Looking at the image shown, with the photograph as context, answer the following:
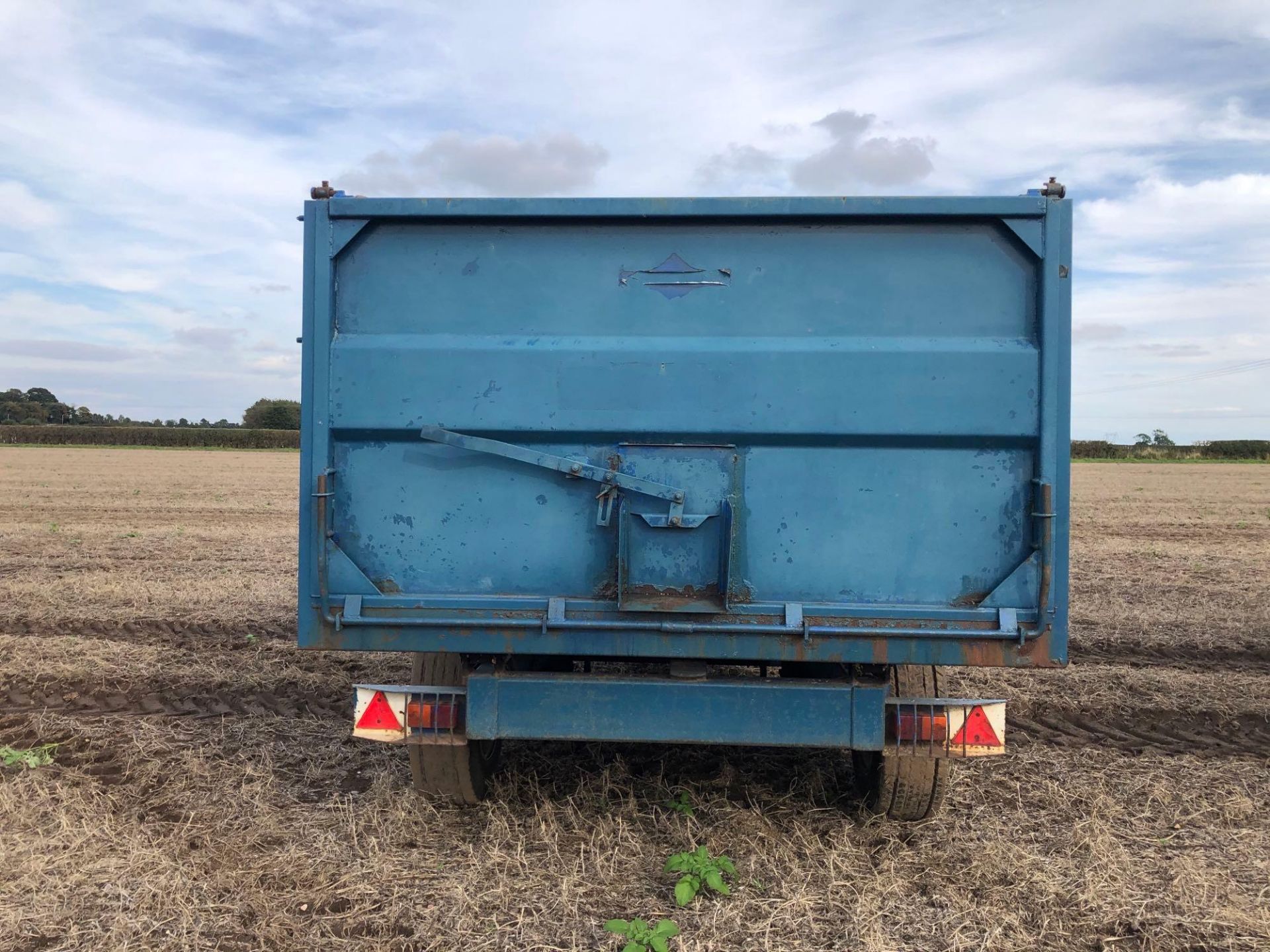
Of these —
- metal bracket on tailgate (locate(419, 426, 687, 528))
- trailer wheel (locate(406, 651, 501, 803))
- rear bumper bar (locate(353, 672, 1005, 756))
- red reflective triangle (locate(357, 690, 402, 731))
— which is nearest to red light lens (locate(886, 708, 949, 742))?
rear bumper bar (locate(353, 672, 1005, 756))


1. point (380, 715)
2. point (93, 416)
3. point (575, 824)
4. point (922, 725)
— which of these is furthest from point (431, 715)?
point (93, 416)

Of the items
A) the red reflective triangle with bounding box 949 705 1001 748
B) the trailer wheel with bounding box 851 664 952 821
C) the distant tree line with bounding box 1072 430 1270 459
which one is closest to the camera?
the red reflective triangle with bounding box 949 705 1001 748

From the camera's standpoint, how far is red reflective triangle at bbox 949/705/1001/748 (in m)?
3.44

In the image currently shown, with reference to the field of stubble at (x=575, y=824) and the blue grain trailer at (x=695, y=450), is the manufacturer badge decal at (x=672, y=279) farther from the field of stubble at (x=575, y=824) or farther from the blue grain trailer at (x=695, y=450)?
the field of stubble at (x=575, y=824)

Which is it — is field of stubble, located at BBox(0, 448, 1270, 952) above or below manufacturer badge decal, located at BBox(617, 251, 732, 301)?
below

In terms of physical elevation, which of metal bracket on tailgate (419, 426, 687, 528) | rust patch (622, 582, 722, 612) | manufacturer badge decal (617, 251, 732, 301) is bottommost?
rust patch (622, 582, 722, 612)

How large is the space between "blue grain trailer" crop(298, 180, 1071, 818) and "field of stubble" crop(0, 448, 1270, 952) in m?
0.57

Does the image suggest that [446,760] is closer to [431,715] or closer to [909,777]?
[431,715]

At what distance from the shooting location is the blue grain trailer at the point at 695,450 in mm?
3334

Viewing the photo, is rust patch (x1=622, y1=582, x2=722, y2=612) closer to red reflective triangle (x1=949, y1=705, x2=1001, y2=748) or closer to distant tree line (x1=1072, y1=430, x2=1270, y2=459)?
red reflective triangle (x1=949, y1=705, x2=1001, y2=748)

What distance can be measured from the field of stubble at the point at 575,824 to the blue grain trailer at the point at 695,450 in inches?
22.3

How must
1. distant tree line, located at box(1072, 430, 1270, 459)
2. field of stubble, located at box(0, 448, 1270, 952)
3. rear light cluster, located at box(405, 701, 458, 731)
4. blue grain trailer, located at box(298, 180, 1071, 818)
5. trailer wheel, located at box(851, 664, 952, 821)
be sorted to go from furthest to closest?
distant tree line, located at box(1072, 430, 1270, 459) → trailer wheel, located at box(851, 664, 952, 821) → rear light cluster, located at box(405, 701, 458, 731) → blue grain trailer, located at box(298, 180, 1071, 818) → field of stubble, located at box(0, 448, 1270, 952)

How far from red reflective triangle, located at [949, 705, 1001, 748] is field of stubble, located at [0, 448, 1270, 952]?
0.53m

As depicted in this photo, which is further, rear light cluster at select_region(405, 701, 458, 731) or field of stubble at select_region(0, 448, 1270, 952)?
rear light cluster at select_region(405, 701, 458, 731)
